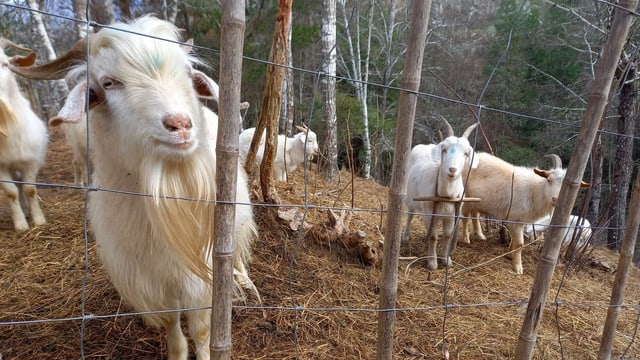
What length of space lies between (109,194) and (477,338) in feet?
9.97

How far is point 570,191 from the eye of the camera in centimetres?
211

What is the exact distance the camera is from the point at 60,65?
2.06 m

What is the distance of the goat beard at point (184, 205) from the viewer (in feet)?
6.10

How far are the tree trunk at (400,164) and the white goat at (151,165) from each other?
3.05 feet

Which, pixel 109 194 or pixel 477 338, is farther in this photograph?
pixel 477 338

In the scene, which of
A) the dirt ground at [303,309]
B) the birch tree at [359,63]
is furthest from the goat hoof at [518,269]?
the birch tree at [359,63]

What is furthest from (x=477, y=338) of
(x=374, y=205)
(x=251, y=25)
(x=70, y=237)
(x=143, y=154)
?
(x=251, y=25)

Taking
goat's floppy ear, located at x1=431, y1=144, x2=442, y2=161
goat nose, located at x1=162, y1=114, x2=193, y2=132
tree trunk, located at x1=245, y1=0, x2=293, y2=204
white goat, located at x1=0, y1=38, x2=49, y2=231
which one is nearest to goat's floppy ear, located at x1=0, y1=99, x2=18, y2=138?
white goat, located at x1=0, y1=38, x2=49, y2=231

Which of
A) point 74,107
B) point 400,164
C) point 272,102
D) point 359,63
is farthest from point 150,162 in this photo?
point 359,63

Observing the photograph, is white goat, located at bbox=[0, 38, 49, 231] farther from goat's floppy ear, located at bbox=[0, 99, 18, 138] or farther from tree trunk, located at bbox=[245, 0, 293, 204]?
tree trunk, located at bbox=[245, 0, 293, 204]

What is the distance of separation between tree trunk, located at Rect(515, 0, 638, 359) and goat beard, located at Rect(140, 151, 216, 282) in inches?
76.3

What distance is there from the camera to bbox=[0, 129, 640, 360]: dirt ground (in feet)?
8.65

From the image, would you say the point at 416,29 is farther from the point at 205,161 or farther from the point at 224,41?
the point at 205,161

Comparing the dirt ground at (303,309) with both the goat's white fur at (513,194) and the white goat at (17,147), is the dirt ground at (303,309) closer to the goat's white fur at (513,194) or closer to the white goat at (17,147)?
the white goat at (17,147)
